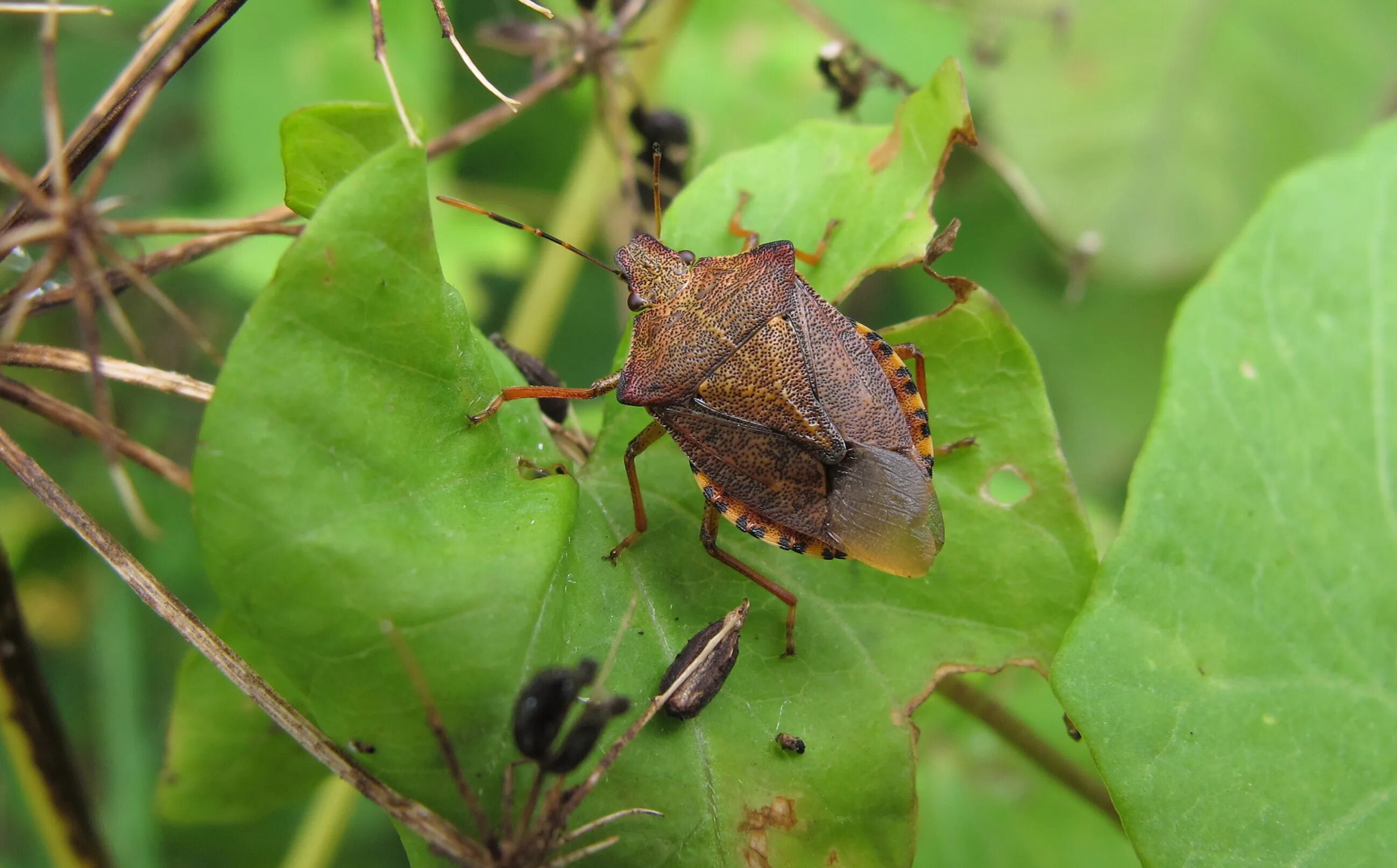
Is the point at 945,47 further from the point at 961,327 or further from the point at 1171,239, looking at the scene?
the point at 961,327

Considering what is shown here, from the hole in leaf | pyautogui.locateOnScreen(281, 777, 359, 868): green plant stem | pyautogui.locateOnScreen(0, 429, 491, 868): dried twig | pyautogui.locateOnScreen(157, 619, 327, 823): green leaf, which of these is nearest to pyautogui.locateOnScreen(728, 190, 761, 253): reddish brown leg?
the hole in leaf

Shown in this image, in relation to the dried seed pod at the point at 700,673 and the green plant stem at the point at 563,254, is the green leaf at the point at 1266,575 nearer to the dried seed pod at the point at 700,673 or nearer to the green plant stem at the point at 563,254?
the dried seed pod at the point at 700,673

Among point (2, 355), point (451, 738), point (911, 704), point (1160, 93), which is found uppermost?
point (2, 355)

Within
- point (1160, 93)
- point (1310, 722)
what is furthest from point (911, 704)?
point (1160, 93)

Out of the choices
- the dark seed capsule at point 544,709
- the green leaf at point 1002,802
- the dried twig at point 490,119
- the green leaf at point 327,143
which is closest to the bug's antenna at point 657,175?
the dried twig at point 490,119

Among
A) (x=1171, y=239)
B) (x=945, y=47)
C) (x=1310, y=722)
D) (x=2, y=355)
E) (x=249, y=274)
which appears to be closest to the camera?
(x=2, y=355)

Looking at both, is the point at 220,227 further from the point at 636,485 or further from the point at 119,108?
the point at 636,485

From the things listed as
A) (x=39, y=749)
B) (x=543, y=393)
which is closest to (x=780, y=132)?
(x=543, y=393)

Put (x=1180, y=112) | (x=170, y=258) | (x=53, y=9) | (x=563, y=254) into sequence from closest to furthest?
(x=53, y=9)
(x=170, y=258)
(x=563, y=254)
(x=1180, y=112)
